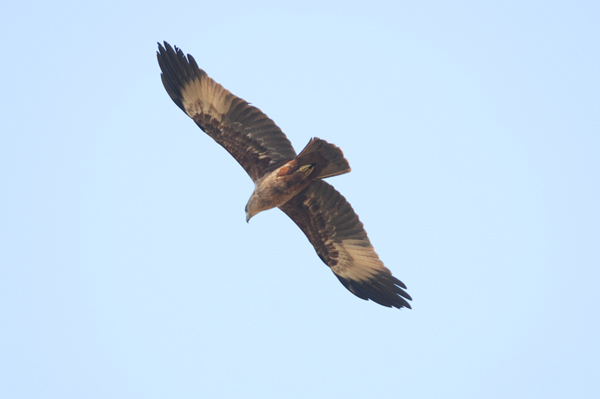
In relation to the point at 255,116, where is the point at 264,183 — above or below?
below

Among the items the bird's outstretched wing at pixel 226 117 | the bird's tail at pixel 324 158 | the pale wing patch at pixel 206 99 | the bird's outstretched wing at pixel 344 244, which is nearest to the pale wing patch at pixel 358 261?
the bird's outstretched wing at pixel 344 244

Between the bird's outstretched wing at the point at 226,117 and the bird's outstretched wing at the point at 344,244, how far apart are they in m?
0.69

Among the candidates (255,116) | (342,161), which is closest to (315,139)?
(342,161)

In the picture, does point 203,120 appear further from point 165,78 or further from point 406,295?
point 406,295

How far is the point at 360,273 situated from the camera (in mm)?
10633

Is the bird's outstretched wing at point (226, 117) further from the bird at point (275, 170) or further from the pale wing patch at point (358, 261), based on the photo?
the pale wing patch at point (358, 261)

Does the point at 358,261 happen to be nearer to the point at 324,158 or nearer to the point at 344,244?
the point at 344,244

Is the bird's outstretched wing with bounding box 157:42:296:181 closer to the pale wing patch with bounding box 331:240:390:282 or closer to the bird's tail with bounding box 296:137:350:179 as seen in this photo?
the bird's tail with bounding box 296:137:350:179

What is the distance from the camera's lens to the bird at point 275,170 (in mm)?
9836

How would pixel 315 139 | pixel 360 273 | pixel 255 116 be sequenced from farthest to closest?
pixel 360 273, pixel 255 116, pixel 315 139

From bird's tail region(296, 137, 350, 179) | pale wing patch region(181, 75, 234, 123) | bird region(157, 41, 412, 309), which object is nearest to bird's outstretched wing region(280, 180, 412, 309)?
bird region(157, 41, 412, 309)

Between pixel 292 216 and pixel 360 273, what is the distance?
1251 millimetres

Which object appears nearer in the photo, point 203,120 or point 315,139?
point 315,139

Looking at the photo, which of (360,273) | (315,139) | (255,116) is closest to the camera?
(315,139)
